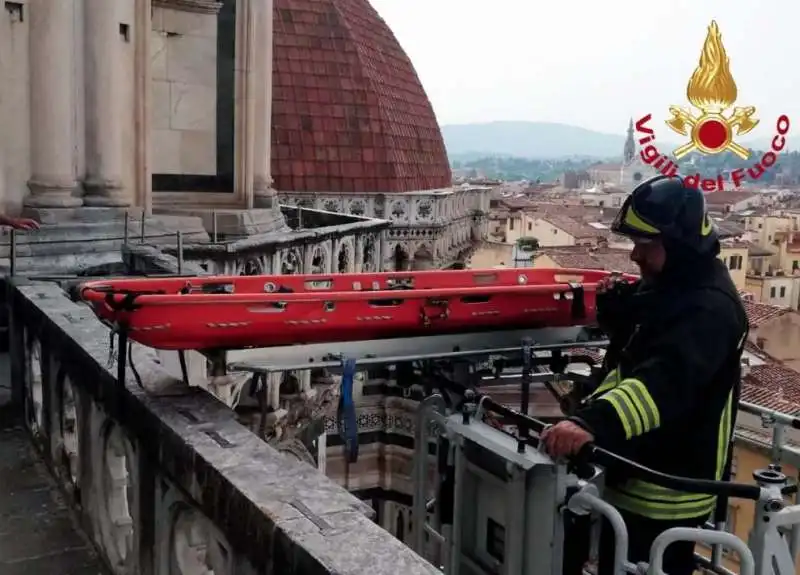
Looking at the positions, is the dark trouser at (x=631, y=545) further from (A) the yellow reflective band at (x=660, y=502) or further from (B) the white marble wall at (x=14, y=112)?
(B) the white marble wall at (x=14, y=112)

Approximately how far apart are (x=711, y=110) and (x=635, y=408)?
71.2 inches

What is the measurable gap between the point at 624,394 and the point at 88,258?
5.94 metres

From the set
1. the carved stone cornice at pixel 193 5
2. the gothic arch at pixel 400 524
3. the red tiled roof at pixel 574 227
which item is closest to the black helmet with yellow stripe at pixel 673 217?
the carved stone cornice at pixel 193 5

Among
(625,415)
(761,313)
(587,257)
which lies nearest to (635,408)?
(625,415)

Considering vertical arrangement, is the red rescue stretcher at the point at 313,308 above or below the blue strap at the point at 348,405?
above

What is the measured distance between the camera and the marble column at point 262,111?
12.5 metres


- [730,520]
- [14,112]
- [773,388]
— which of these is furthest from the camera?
[773,388]

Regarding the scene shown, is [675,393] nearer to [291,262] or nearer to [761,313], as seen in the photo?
[291,262]

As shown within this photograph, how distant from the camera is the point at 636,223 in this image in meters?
3.56

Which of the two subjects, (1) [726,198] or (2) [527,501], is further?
(1) [726,198]

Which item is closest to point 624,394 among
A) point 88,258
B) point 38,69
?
point 88,258

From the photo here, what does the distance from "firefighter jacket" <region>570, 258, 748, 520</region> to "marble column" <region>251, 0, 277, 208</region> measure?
9369 mm

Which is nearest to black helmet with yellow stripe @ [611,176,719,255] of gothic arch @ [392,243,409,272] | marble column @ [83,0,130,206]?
marble column @ [83,0,130,206]

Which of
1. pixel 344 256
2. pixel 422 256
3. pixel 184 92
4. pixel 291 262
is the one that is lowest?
pixel 422 256
